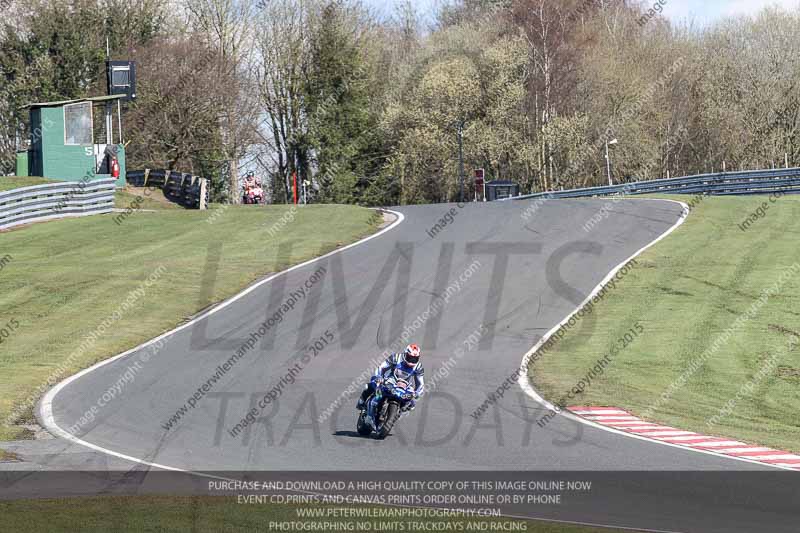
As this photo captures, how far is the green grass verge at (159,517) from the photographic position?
9.74 m

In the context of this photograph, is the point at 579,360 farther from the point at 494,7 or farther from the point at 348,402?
the point at 494,7

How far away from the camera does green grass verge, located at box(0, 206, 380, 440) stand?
73.3 ft

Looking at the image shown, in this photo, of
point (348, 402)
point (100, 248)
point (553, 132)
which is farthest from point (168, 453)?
point (553, 132)

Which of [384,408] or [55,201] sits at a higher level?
[55,201]

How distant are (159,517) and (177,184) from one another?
4094 centimetres

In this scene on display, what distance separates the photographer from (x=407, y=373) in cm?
1523

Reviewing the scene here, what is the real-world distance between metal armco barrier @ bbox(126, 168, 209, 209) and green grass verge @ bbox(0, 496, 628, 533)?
34.8 metres

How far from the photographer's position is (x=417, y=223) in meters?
35.5

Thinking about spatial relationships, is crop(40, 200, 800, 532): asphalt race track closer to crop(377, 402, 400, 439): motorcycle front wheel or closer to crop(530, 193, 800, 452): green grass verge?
crop(377, 402, 400, 439): motorcycle front wheel

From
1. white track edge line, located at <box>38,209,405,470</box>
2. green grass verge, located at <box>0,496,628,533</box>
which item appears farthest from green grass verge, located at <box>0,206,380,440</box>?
green grass verge, located at <box>0,496,628,533</box>

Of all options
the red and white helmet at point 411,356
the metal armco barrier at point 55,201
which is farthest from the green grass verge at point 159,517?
the metal armco barrier at point 55,201

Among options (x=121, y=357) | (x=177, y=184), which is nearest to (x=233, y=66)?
(x=177, y=184)

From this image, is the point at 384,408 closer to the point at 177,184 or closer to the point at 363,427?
the point at 363,427

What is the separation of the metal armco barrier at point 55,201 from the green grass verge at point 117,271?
794 millimetres
